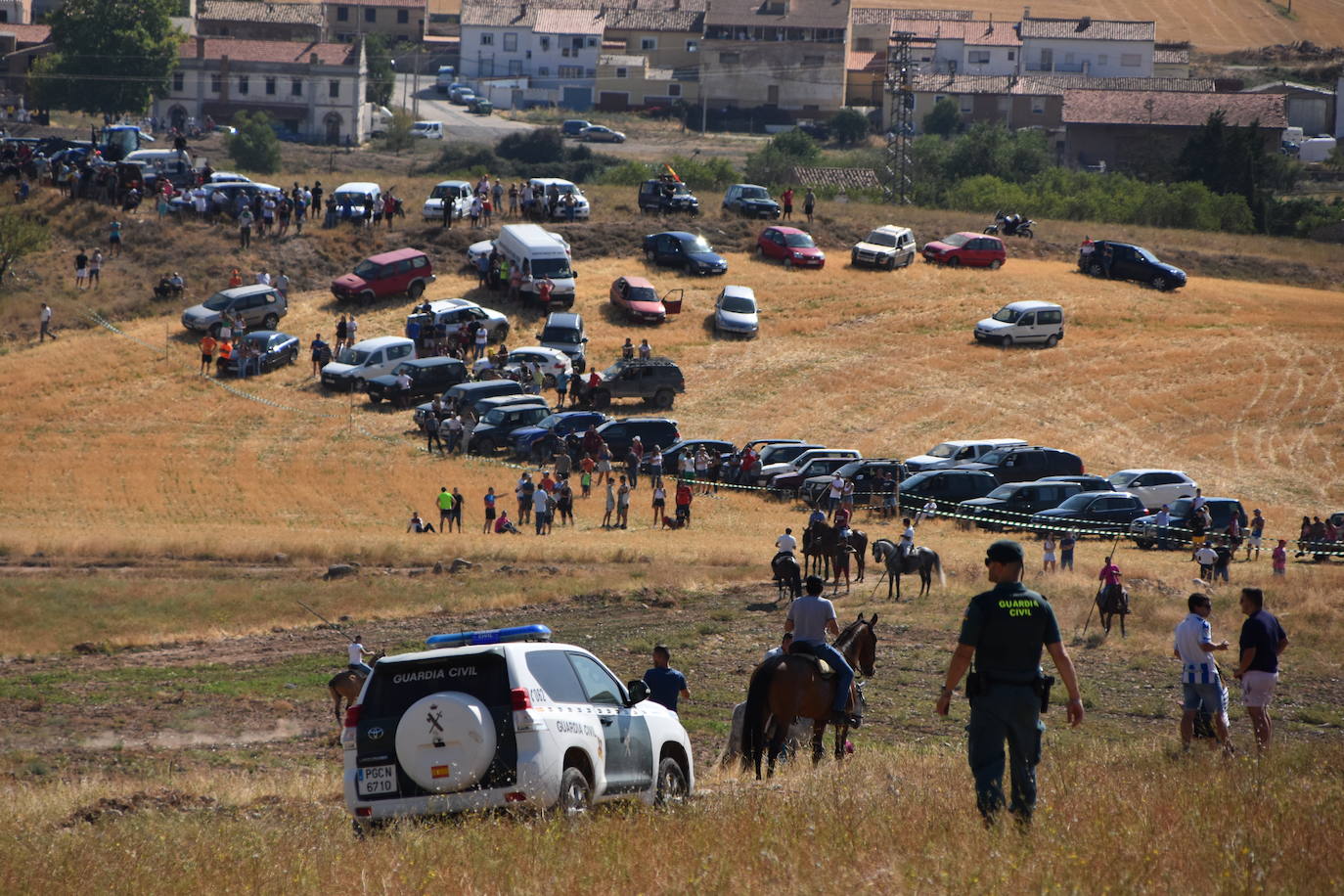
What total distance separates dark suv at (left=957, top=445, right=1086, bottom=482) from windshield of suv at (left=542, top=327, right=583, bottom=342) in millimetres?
15970

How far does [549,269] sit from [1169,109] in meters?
66.7

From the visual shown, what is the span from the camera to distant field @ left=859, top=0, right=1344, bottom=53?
16088cm

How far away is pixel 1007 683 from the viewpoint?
9.21 metres

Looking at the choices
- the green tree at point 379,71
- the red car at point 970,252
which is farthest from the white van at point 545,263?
the green tree at point 379,71

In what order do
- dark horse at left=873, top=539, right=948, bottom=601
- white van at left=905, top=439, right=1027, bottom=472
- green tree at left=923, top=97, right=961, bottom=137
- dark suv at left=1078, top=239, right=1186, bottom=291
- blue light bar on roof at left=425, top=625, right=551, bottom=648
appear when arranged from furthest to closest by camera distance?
green tree at left=923, top=97, right=961, bottom=137
dark suv at left=1078, top=239, right=1186, bottom=291
white van at left=905, top=439, right=1027, bottom=472
dark horse at left=873, top=539, right=948, bottom=601
blue light bar on roof at left=425, top=625, right=551, bottom=648

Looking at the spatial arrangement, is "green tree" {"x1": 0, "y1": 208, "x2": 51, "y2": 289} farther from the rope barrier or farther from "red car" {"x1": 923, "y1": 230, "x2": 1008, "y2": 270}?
"red car" {"x1": 923, "y1": 230, "x2": 1008, "y2": 270}

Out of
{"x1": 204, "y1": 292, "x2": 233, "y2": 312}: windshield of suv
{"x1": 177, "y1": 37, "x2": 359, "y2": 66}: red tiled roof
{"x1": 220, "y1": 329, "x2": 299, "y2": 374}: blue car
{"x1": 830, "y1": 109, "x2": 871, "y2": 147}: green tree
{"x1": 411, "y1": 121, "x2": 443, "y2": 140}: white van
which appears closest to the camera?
{"x1": 220, "y1": 329, "x2": 299, "y2": 374}: blue car

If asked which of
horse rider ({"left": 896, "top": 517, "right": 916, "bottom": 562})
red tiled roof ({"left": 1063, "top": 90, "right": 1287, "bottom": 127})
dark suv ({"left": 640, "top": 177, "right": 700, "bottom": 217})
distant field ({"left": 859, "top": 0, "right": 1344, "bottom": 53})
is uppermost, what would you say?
distant field ({"left": 859, "top": 0, "right": 1344, "bottom": 53})

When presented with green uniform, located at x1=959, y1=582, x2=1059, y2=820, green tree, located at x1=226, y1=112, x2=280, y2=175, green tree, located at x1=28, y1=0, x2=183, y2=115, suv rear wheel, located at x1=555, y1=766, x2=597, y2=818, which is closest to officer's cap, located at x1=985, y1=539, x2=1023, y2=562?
green uniform, located at x1=959, y1=582, x2=1059, y2=820

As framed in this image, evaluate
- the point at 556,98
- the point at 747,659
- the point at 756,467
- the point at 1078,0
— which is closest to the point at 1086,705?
the point at 747,659

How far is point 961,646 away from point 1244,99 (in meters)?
111

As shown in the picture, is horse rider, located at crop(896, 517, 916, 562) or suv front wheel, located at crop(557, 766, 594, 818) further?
horse rider, located at crop(896, 517, 916, 562)

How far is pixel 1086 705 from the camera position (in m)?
19.3

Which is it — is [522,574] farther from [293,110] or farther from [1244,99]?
[1244,99]
